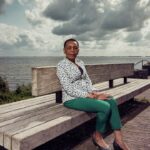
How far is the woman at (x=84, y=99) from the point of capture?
177 inches

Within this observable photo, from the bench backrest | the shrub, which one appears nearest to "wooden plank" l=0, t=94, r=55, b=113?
the bench backrest

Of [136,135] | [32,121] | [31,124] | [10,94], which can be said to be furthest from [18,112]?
[10,94]

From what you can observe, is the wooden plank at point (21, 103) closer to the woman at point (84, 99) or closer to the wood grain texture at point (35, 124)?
the wood grain texture at point (35, 124)

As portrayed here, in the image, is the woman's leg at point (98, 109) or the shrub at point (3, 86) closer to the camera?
the woman's leg at point (98, 109)

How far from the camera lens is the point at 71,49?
4.99 m

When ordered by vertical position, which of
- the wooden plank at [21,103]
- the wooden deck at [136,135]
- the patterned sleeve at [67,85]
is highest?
the patterned sleeve at [67,85]

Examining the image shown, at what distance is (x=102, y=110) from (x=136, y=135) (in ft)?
5.09

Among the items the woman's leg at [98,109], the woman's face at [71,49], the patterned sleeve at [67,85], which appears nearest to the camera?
the woman's leg at [98,109]

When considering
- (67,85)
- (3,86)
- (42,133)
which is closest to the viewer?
(42,133)

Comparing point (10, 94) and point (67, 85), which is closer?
point (67, 85)

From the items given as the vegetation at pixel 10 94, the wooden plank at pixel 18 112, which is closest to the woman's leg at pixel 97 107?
the wooden plank at pixel 18 112

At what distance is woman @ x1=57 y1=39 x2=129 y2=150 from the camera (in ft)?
14.7

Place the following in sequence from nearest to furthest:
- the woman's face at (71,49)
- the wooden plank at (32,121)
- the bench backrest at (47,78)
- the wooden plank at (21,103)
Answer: the wooden plank at (32,121)
the bench backrest at (47,78)
the wooden plank at (21,103)
the woman's face at (71,49)

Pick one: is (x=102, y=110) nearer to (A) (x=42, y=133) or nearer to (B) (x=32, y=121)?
(B) (x=32, y=121)
